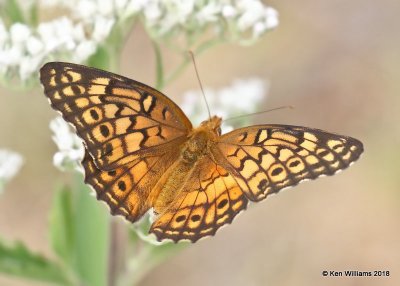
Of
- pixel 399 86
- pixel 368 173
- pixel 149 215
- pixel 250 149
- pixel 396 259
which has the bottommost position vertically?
pixel 149 215

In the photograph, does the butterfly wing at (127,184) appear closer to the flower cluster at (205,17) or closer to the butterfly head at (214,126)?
the butterfly head at (214,126)

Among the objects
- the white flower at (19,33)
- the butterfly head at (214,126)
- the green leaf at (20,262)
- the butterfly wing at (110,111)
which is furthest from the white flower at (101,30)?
the green leaf at (20,262)

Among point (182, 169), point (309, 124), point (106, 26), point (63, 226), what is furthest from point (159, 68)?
point (309, 124)

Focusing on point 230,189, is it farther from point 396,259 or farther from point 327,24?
point 327,24

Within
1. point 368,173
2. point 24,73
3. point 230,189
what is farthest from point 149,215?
point 368,173

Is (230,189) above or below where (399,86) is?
below

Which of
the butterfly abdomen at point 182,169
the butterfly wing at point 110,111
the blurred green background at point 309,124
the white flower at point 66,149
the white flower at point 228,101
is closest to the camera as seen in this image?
the butterfly wing at point 110,111

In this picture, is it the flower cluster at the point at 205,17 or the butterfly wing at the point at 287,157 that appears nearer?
the butterfly wing at the point at 287,157
